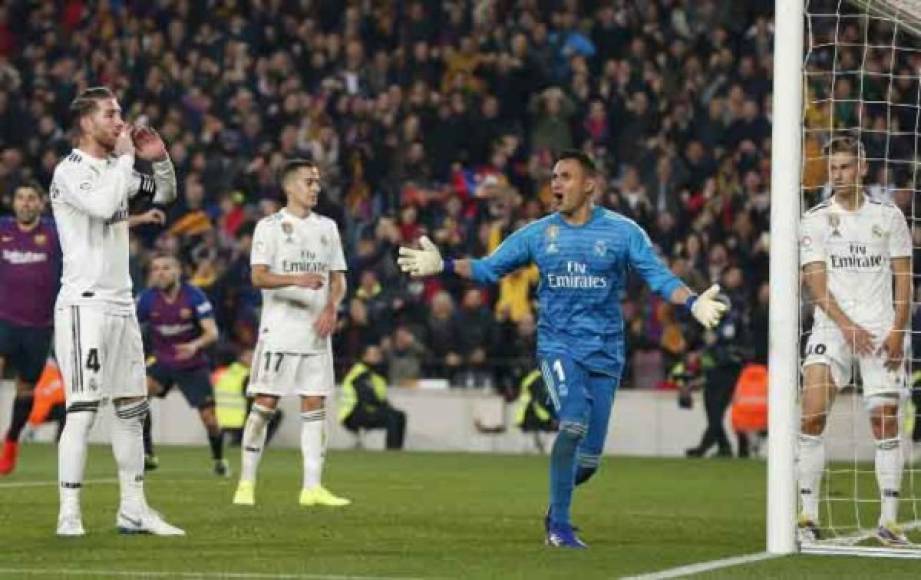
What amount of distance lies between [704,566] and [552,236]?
7.20 ft

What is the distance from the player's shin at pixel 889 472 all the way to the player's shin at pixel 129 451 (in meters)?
4.03

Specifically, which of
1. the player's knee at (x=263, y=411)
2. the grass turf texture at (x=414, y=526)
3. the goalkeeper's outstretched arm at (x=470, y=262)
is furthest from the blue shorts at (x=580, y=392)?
the player's knee at (x=263, y=411)

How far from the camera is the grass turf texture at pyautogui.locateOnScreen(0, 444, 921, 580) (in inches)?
385

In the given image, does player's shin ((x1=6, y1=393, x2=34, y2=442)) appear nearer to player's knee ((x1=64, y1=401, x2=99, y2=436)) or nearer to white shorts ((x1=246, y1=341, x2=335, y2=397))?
white shorts ((x1=246, y1=341, x2=335, y2=397))

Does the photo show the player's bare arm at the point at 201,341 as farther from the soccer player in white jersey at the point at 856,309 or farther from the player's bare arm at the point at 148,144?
the soccer player in white jersey at the point at 856,309

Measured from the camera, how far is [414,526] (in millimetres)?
12297

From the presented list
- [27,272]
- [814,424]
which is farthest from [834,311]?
[27,272]

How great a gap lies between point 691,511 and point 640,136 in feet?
40.3

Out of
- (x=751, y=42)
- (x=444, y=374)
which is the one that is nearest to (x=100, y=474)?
(x=444, y=374)

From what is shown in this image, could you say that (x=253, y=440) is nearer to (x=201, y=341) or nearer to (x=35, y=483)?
(x=35, y=483)

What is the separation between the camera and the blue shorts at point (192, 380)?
18.8 metres

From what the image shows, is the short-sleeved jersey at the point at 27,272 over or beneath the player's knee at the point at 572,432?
over

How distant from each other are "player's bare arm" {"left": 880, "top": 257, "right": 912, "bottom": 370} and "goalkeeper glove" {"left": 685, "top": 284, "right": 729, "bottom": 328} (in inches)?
76.1

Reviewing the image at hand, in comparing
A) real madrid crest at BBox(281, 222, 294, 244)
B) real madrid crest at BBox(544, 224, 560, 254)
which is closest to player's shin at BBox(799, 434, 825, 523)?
real madrid crest at BBox(544, 224, 560, 254)
